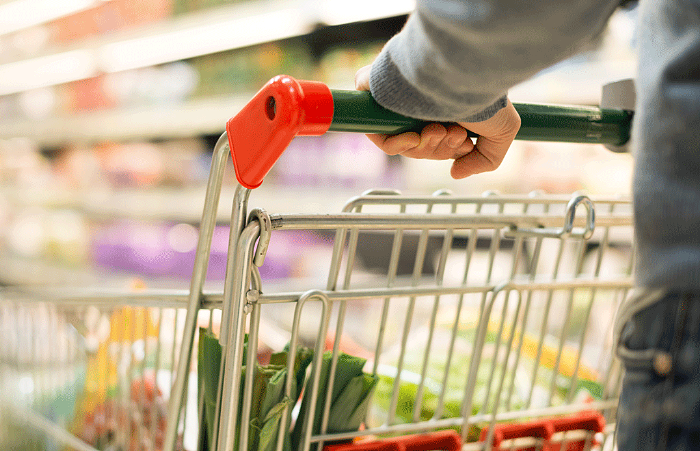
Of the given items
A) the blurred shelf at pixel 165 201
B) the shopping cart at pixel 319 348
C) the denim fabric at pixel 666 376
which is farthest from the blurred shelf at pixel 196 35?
the denim fabric at pixel 666 376

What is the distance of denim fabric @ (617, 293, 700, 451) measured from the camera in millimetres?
380

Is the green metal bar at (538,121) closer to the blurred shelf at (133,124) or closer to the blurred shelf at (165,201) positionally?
the blurred shelf at (165,201)

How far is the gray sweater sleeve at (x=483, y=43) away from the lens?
39cm

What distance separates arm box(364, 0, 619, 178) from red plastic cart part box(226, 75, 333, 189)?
0.06m

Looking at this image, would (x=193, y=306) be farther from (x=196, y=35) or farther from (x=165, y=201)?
(x=165, y=201)

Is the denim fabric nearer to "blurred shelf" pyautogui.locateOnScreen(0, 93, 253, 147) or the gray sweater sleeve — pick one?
the gray sweater sleeve

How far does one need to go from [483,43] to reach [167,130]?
297 cm

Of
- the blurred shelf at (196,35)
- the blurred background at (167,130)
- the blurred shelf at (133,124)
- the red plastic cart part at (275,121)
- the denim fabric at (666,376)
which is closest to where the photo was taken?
the denim fabric at (666,376)

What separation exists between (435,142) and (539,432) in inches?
18.9

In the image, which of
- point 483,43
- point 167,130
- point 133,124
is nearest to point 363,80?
point 483,43

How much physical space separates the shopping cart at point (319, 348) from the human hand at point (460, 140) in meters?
0.02

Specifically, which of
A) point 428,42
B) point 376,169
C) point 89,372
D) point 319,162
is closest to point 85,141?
point 319,162

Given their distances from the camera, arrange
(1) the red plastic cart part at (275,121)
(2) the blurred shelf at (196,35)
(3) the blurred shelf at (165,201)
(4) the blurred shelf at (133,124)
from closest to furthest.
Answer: (1) the red plastic cart part at (275,121)
(2) the blurred shelf at (196,35)
(3) the blurred shelf at (165,201)
(4) the blurred shelf at (133,124)

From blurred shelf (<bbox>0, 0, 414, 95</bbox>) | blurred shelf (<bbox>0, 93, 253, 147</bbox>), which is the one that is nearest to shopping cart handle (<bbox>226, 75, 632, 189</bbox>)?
blurred shelf (<bbox>0, 0, 414, 95</bbox>)
